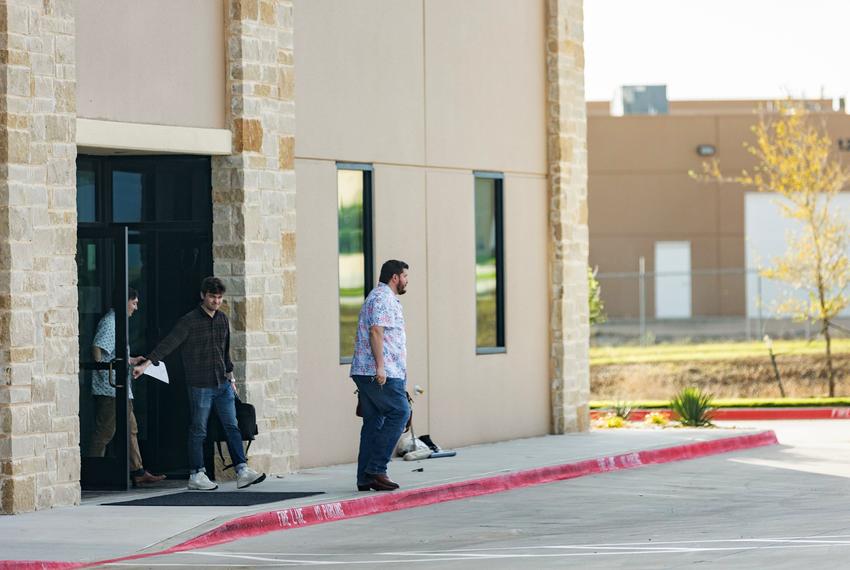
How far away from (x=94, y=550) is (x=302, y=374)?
220 inches

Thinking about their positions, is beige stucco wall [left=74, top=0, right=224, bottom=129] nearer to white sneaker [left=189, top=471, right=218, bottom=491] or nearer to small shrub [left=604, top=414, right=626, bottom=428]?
white sneaker [left=189, top=471, right=218, bottom=491]

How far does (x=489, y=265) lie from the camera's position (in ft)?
66.6

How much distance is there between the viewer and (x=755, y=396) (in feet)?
118

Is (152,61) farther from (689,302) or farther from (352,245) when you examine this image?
(689,302)

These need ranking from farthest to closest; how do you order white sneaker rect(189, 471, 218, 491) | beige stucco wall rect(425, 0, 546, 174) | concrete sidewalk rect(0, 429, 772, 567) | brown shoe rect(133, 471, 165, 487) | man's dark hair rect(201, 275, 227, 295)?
beige stucco wall rect(425, 0, 546, 174)
brown shoe rect(133, 471, 165, 487)
white sneaker rect(189, 471, 218, 491)
man's dark hair rect(201, 275, 227, 295)
concrete sidewalk rect(0, 429, 772, 567)

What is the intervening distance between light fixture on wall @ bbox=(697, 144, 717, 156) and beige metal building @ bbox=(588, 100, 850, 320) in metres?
0.03

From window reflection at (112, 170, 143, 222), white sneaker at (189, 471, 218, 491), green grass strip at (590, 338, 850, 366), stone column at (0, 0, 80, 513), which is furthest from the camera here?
green grass strip at (590, 338, 850, 366)

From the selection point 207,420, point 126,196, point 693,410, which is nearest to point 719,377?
point 693,410

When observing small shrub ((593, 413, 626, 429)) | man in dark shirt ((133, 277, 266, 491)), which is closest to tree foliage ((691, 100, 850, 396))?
small shrub ((593, 413, 626, 429))

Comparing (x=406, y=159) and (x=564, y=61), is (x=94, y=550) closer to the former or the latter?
(x=406, y=159)

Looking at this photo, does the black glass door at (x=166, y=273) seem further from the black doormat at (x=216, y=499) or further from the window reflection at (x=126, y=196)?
the black doormat at (x=216, y=499)

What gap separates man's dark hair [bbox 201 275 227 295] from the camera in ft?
49.0

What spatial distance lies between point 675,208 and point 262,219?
38162 millimetres

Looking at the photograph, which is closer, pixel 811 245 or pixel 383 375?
pixel 383 375
